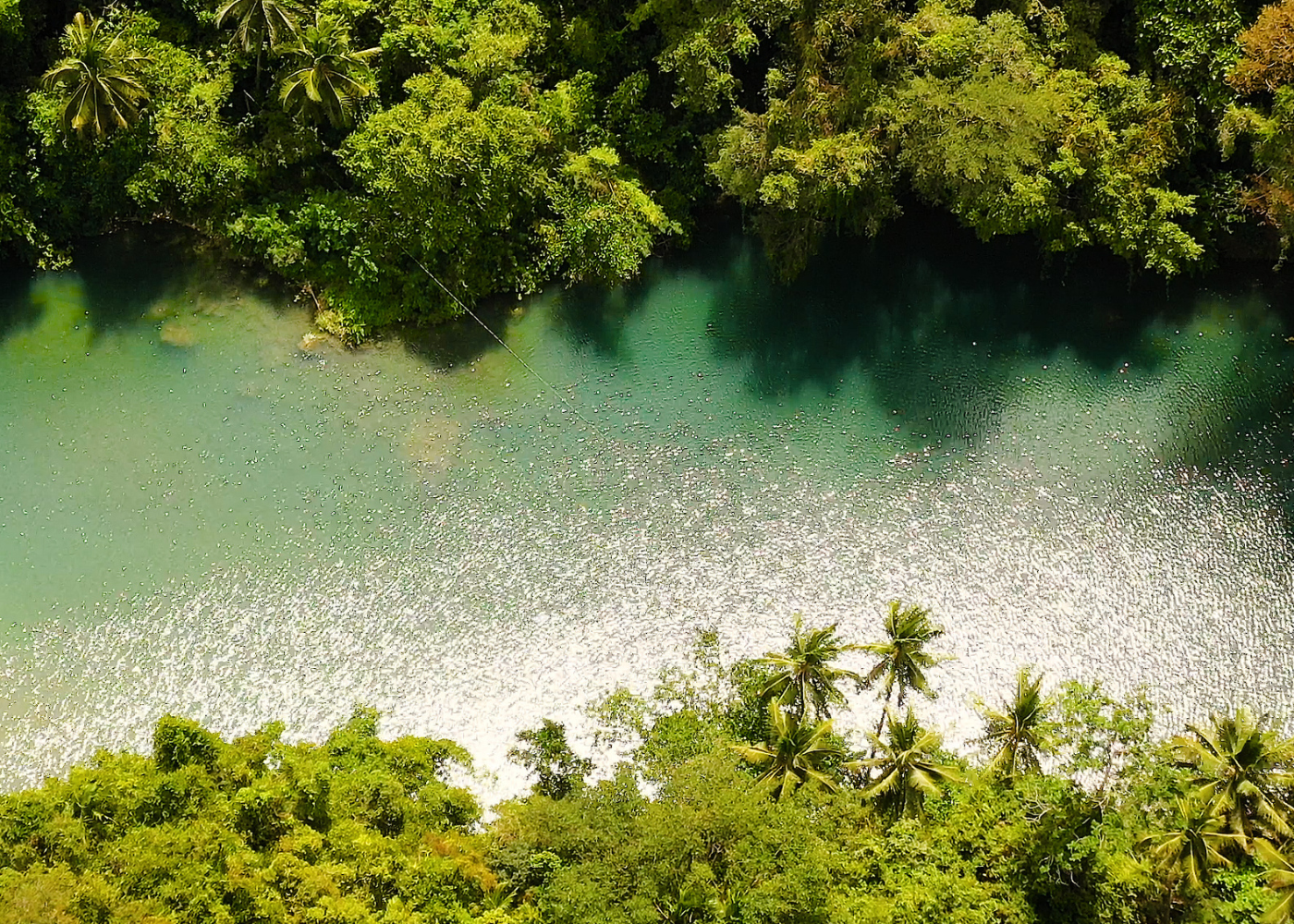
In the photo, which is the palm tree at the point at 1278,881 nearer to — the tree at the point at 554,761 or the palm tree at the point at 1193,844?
the palm tree at the point at 1193,844

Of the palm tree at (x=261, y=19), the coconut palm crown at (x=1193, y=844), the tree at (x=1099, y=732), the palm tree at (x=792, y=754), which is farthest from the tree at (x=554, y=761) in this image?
the palm tree at (x=261, y=19)

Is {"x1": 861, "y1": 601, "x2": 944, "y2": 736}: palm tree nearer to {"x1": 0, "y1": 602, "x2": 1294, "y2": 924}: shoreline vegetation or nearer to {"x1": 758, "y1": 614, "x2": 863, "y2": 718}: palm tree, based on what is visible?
{"x1": 0, "y1": 602, "x2": 1294, "y2": 924}: shoreline vegetation

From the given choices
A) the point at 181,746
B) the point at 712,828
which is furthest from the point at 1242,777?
the point at 181,746

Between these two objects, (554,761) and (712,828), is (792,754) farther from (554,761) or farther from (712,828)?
(554,761)

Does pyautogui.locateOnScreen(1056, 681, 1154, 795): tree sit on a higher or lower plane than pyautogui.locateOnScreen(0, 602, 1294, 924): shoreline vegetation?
higher

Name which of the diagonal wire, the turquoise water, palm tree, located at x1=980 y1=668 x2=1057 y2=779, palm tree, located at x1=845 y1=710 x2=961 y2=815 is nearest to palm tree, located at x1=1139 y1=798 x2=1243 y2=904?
palm tree, located at x1=980 y1=668 x2=1057 y2=779

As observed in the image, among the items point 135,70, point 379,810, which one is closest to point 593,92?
point 135,70

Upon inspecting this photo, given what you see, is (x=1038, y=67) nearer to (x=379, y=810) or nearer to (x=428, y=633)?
(x=428, y=633)
